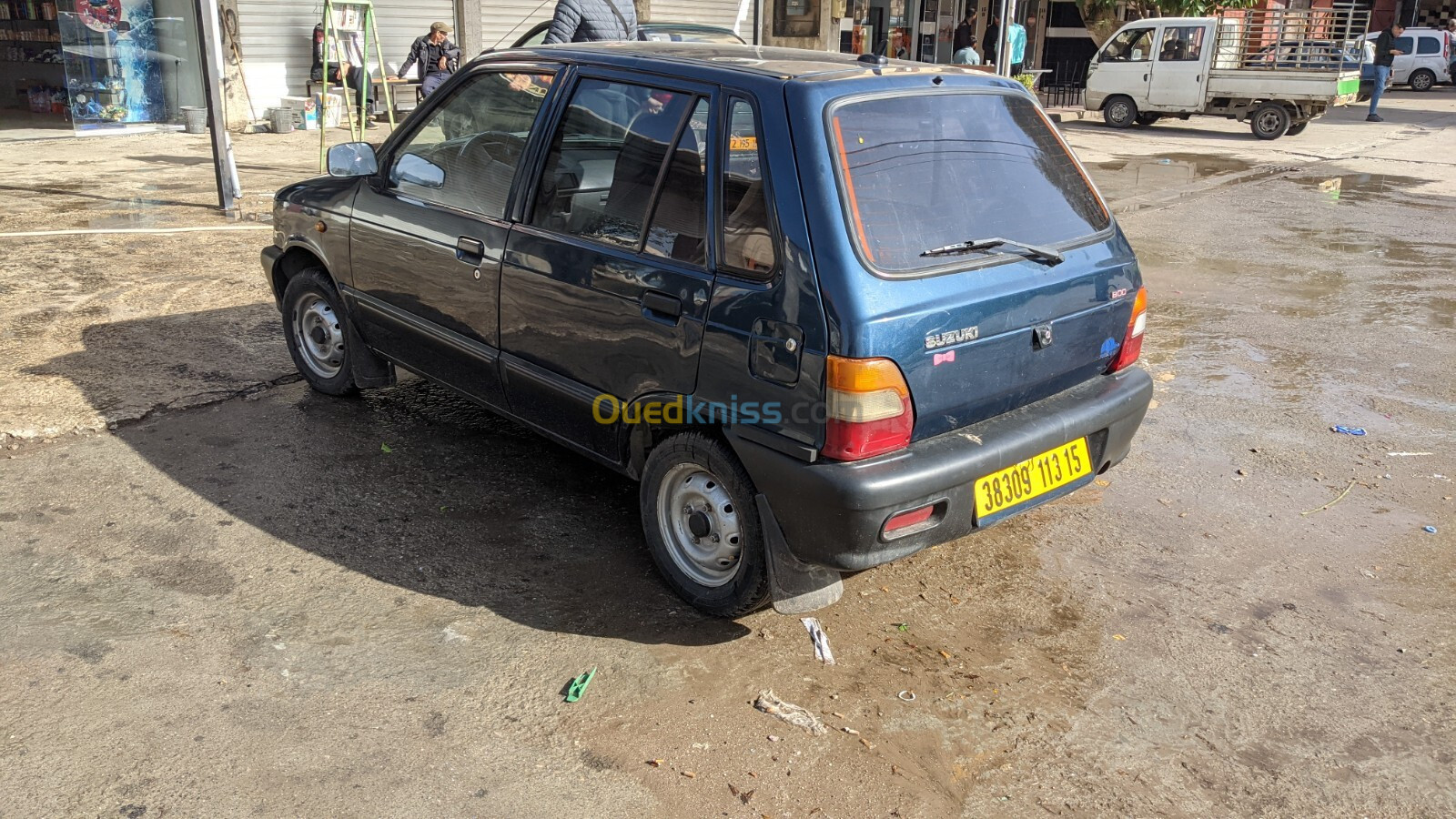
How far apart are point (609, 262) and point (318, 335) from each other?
93.9 inches

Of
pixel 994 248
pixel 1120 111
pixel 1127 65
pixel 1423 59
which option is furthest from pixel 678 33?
pixel 1423 59

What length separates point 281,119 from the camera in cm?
→ 1565

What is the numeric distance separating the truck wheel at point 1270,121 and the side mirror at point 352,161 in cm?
1876

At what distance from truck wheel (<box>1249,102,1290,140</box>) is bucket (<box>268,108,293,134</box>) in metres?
15.9

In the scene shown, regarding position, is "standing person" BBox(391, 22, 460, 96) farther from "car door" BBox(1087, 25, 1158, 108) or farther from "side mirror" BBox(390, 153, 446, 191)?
"car door" BBox(1087, 25, 1158, 108)

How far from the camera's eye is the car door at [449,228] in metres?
4.21

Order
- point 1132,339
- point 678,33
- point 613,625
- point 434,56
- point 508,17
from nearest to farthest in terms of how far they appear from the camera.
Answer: point 613,625, point 1132,339, point 678,33, point 434,56, point 508,17

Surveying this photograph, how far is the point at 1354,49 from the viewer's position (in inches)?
811

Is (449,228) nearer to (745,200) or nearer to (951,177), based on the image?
(745,200)

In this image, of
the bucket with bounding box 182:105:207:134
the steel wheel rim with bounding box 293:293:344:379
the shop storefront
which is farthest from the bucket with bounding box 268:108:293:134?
the steel wheel rim with bounding box 293:293:344:379

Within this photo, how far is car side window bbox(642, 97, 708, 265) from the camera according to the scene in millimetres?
3463

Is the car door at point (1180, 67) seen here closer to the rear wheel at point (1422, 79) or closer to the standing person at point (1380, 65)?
the standing person at point (1380, 65)

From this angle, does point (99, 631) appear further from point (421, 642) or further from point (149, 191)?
point (149, 191)

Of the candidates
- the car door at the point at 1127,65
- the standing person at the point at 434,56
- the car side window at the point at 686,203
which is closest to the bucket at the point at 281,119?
the standing person at the point at 434,56
